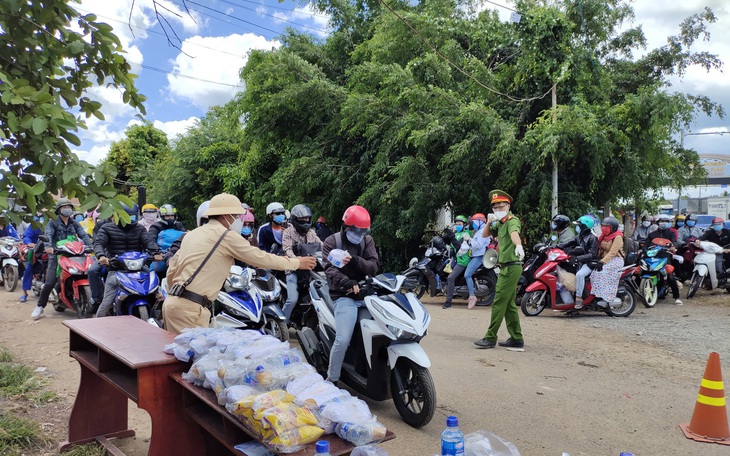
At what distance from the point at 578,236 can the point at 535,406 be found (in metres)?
5.74

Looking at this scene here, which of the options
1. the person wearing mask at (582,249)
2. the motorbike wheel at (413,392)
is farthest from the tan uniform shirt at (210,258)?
the person wearing mask at (582,249)

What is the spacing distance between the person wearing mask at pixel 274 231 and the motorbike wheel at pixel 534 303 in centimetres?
437

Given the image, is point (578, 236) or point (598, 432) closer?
point (598, 432)

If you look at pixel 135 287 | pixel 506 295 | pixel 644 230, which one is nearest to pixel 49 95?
pixel 135 287

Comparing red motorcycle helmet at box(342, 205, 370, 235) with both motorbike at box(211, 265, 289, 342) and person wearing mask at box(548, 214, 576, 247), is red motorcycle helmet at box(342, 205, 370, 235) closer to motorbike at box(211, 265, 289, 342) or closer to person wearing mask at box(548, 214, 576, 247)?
motorbike at box(211, 265, 289, 342)

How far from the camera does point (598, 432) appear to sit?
14.7ft

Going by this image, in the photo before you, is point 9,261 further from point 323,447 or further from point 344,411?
point 323,447

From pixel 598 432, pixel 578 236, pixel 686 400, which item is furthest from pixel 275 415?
pixel 578 236

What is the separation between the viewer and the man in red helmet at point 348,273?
484 cm

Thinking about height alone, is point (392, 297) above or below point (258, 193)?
below

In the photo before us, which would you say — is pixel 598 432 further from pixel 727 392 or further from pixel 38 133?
pixel 38 133

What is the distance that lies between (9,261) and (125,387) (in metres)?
10.9

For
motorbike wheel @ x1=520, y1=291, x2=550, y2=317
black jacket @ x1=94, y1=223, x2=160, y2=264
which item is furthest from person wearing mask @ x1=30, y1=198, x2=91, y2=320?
motorbike wheel @ x1=520, y1=291, x2=550, y2=317

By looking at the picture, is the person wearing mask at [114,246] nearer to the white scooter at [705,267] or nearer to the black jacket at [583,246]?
the black jacket at [583,246]
